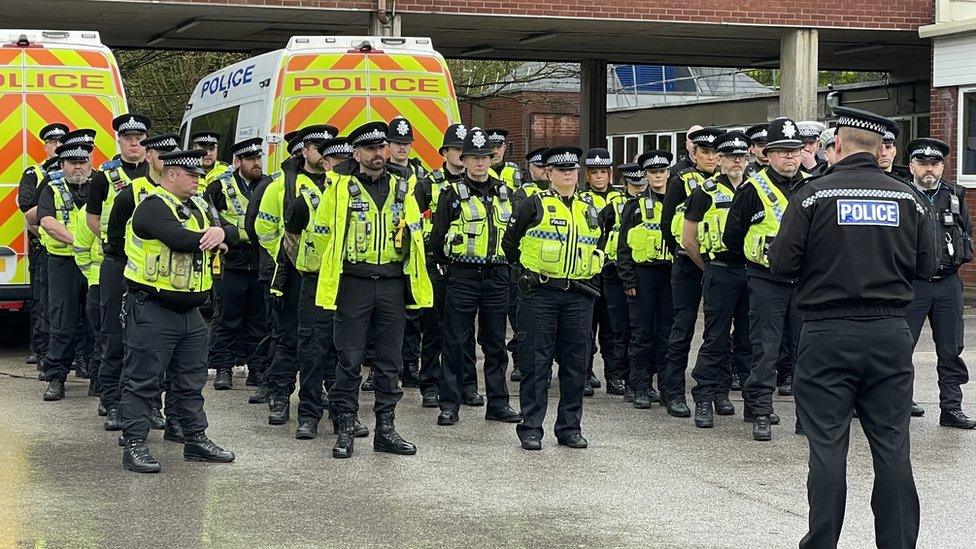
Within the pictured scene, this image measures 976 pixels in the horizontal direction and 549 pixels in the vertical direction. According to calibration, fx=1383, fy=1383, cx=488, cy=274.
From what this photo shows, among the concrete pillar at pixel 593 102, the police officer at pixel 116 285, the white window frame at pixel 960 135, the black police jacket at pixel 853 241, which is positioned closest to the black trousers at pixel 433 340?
the police officer at pixel 116 285

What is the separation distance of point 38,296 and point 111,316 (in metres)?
3.27

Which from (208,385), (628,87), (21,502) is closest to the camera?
(21,502)

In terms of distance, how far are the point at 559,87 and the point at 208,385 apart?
3138 centimetres

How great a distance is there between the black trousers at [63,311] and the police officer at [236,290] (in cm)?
109

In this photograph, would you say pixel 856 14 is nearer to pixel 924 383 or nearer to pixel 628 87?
pixel 924 383

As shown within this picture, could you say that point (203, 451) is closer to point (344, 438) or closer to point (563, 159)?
point (344, 438)

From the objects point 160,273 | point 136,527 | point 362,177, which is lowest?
point 136,527

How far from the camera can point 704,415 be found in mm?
9477

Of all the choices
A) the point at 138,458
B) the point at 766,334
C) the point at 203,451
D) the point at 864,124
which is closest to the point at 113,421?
the point at 203,451

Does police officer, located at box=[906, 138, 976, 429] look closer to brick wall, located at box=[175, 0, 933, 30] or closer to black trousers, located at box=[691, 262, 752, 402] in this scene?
black trousers, located at box=[691, 262, 752, 402]

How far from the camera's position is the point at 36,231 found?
37.5 feet

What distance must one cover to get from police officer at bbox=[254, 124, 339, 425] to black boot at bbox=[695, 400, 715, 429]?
2.79m

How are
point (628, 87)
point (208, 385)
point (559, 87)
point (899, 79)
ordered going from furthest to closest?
1. point (559, 87)
2. point (628, 87)
3. point (899, 79)
4. point (208, 385)

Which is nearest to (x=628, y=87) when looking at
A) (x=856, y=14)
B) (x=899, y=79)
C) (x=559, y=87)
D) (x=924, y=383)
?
(x=559, y=87)
